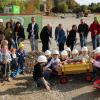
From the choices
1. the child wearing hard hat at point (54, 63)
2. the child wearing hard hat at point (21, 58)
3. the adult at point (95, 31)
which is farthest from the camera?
the adult at point (95, 31)

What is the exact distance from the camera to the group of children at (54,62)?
13.3m

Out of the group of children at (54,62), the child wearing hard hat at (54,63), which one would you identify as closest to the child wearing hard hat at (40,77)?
the group of children at (54,62)

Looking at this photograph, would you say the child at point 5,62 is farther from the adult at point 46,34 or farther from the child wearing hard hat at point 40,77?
the adult at point 46,34

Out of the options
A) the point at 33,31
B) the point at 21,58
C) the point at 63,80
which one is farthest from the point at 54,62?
the point at 33,31

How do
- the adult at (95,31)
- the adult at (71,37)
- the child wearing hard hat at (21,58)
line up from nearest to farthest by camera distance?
the child wearing hard hat at (21,58), the adult at (71,37), the adult at (95,31)

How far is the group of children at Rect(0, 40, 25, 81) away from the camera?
46.2 ft

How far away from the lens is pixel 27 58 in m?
15.9

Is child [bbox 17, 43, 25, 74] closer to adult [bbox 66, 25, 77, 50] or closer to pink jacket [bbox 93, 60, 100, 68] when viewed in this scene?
pink jacket [bbox 93, 60, 100, 68]

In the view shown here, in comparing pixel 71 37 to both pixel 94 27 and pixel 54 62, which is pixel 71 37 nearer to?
pixel 94 27

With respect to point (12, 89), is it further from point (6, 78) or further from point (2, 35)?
point (2, 35)

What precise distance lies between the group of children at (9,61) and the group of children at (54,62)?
1001mm

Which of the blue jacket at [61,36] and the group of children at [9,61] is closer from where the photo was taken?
the group of children at [9,61]

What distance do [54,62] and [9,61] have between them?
151 centimetres

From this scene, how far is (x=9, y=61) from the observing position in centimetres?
1417
